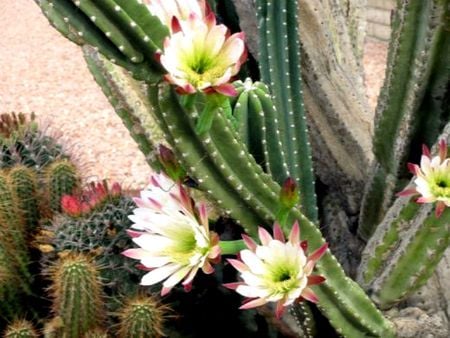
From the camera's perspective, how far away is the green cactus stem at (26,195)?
3.15 m

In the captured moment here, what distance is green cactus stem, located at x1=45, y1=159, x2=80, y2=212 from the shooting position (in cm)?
321

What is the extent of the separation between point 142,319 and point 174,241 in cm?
81

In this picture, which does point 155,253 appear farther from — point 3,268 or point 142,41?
point 3,268

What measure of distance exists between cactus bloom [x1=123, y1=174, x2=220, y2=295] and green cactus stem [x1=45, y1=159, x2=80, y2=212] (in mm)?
1473

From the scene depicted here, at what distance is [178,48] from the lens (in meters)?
1.57

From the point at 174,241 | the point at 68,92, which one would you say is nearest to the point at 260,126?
the point at 174,241

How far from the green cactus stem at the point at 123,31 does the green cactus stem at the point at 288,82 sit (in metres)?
0.80

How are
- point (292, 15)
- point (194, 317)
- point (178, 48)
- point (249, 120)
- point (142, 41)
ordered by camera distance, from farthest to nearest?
point (194, 317), point (292, 15), point (249, 120), point (142, 41), point (178, 48)

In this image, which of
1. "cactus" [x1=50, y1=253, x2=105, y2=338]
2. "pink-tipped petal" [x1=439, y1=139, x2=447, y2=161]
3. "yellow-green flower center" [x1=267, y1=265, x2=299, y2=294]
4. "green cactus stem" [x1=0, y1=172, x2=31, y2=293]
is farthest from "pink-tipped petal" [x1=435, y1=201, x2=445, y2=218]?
"green cactus stem" [x1=0, y1=172, x2=31, y2=293]

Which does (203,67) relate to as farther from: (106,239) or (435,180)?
(106,239)

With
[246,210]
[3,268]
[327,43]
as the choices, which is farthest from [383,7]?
[246,210]

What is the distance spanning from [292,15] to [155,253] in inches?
40.2

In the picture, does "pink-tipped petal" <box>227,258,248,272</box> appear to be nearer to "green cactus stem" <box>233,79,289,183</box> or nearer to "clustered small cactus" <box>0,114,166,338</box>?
"green cactus stem" <box>233,79,289,183</box>

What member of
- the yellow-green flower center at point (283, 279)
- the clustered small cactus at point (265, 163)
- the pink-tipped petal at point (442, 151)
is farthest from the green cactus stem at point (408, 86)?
the yellow-green flower center at point (283, 279)
